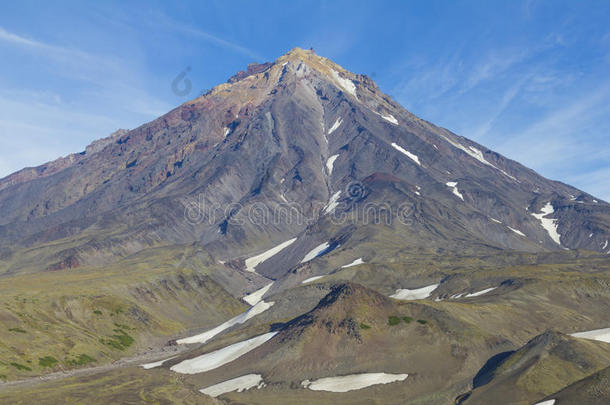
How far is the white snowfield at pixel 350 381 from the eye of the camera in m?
109

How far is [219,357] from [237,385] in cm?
2509

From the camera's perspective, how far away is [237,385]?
119062 millimetres

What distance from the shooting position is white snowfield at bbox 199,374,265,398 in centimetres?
11688

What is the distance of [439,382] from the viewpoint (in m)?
106

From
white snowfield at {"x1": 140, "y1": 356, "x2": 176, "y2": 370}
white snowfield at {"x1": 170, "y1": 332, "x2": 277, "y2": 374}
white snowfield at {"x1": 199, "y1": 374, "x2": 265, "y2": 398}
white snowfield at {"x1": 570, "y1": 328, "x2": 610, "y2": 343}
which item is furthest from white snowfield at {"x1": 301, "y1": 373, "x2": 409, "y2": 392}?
white snowfield at {"x1": 140, "y1": 356, "x2": 176, "y2": 370}

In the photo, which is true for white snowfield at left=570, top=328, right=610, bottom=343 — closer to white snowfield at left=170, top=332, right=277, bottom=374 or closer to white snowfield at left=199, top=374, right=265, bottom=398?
white snowfield at left=170, top=332, right=277, bottom=374

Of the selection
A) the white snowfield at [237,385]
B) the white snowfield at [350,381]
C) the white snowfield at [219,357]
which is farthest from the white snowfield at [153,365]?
the white snowfield at [350,381]

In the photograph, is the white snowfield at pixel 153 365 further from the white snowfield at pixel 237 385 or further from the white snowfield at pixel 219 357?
the white snowfield at pixel 237 385

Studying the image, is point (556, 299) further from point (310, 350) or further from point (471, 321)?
point (310, 350)

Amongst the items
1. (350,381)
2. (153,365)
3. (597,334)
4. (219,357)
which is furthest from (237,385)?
(597,334)

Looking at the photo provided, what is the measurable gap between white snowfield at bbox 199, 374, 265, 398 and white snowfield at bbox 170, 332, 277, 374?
15345mm

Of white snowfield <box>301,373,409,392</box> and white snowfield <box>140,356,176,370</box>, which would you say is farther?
white snowfield <box>140,356,176,370</box>

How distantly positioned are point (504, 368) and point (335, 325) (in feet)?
132

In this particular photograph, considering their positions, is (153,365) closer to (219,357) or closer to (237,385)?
(219,357)
